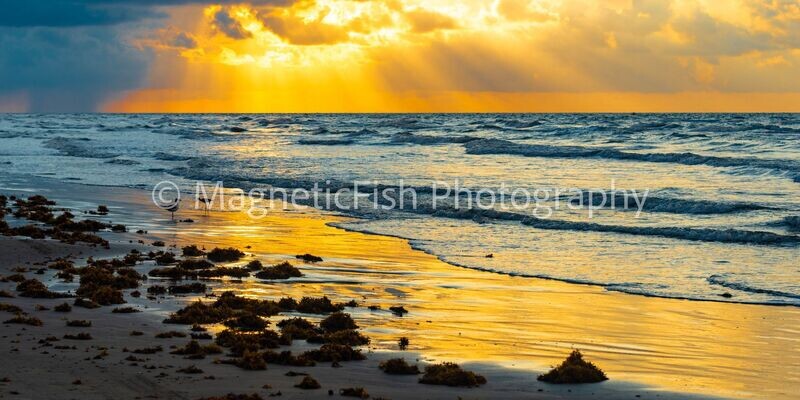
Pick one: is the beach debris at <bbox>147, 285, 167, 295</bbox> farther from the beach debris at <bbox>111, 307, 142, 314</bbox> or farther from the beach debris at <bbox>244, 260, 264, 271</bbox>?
the beach debris at <bbox>244, 260, 264, 271</bbox>

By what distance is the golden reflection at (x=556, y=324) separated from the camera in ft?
33.9

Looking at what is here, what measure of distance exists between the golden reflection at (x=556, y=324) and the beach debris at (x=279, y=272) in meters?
0.37

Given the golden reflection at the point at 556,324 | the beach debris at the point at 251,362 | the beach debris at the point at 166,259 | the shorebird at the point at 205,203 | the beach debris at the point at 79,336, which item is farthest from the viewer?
the shorebird at the point at 205,203

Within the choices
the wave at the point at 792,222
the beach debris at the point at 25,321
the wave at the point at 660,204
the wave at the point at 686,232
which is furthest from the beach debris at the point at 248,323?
the wave at the point at 660,204

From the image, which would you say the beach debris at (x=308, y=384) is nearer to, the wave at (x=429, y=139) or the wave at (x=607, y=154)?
the wave at (x=607, y=154)

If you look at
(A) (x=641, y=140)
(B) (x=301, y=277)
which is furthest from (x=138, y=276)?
(A) (x=641, y=140)

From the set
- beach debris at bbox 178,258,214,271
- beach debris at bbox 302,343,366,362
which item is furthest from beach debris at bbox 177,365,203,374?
beach debris at bbox 178,258,214,271

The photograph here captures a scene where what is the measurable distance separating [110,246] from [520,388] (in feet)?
41.0

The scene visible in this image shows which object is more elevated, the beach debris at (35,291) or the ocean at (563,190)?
the ocean at (563,190)

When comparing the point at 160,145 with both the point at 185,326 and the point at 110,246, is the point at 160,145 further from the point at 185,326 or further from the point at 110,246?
the point at 185,326

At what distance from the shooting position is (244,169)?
1877 inches

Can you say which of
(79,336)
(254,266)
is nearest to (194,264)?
(254,266)

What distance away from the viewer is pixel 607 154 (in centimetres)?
5447

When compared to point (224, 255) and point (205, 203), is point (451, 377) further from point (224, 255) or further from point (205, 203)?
point (205, 203)
